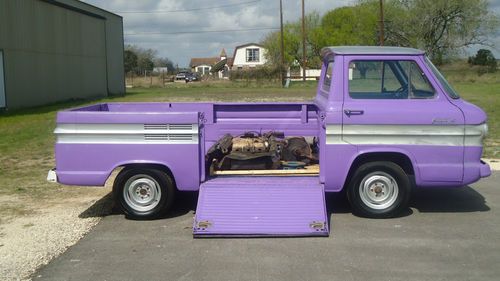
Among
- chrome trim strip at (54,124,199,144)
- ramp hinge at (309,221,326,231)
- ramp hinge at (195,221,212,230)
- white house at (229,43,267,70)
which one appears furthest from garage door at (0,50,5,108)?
white house at (229,43,267,70)

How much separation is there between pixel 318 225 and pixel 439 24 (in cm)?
6080

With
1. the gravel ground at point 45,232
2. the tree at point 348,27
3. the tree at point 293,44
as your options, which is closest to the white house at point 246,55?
the tree at point 293,44

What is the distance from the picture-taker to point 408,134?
20.6 feet

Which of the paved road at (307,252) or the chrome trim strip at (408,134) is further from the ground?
the chrome trim strip at (408,134)

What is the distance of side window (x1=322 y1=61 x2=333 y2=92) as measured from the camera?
691 centimetres

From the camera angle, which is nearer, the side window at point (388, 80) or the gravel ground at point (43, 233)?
the gravel ground at point (43, 233)

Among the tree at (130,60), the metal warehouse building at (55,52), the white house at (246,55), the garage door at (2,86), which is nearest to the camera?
the garage door at (2,86)

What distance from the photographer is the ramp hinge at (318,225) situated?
5.87 meters

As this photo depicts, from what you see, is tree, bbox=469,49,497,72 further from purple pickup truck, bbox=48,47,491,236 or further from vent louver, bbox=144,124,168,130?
vent louver, bbox=144,124,168,130

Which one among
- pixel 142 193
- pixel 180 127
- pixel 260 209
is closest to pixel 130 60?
pixel 142 193

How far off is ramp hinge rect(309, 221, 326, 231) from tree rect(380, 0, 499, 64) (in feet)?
191

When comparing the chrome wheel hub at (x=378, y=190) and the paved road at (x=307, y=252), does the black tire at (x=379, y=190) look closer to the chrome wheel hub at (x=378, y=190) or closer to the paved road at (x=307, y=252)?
the chrome wheel hub at (x=378, y=190)

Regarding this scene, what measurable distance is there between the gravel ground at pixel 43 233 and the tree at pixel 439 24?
2273 inches

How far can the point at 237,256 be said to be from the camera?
17.6ft
